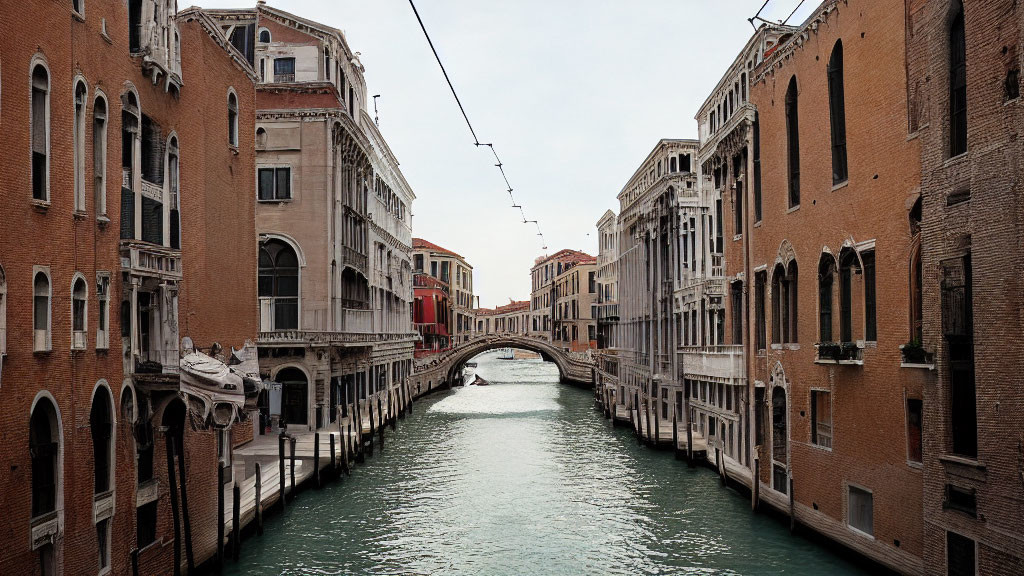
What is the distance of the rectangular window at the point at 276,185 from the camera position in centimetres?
3359

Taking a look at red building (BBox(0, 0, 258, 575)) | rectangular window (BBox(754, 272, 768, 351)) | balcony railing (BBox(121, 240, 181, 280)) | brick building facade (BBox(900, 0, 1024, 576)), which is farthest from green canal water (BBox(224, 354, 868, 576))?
balcony railing (BBox(121, 240, 181, 280))

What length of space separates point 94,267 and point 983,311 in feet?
37.2

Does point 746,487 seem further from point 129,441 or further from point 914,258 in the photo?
point 129,441

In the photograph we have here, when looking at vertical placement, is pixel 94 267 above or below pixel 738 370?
above

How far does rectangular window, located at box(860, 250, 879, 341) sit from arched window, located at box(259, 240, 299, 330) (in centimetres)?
2302

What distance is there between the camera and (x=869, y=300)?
15.0 meters

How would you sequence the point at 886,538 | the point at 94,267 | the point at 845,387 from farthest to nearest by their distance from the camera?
the point at 845,387, the point at 886,538, the point at 94,267

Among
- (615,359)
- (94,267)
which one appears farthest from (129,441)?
(615,359)

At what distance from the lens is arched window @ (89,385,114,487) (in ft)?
39.2

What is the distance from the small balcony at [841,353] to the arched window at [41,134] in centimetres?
1250

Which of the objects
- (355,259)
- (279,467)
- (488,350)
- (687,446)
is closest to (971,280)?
(279,467)

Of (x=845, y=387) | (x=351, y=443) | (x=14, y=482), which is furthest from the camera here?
(x=351, y=443)

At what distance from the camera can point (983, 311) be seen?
35.6 feet

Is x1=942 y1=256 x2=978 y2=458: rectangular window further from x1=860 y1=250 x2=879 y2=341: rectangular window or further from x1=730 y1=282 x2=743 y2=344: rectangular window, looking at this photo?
x1=730 y1=282 x2=743 y2=344: rectangular window
